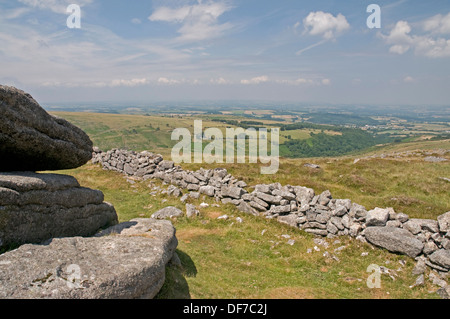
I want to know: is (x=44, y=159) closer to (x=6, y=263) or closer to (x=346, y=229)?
(x=6, y=263)

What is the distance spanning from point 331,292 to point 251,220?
350 inches

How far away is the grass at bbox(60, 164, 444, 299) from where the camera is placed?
472 inches

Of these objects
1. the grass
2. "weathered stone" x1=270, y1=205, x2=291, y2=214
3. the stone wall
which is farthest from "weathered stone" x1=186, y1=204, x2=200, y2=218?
"weathered stone" x1=270, y1=205, x2=291, y2=214

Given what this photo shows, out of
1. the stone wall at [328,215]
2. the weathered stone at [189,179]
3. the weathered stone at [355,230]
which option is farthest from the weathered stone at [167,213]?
the weathered stone at [355,230]

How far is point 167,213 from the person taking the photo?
70.3 feet

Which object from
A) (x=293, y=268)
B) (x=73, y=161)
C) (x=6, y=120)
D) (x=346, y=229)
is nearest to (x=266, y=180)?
(x=346, y=229)

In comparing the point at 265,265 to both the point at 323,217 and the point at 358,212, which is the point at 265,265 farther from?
the point at 358,212

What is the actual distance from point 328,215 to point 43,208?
17157 millimetres

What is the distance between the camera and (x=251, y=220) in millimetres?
20656

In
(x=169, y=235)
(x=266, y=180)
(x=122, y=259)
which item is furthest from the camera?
(x=266, y=180)

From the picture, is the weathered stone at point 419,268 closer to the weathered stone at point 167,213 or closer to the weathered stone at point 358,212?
the weathered stone at point 358,212

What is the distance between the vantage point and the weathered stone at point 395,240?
48.3 ft
